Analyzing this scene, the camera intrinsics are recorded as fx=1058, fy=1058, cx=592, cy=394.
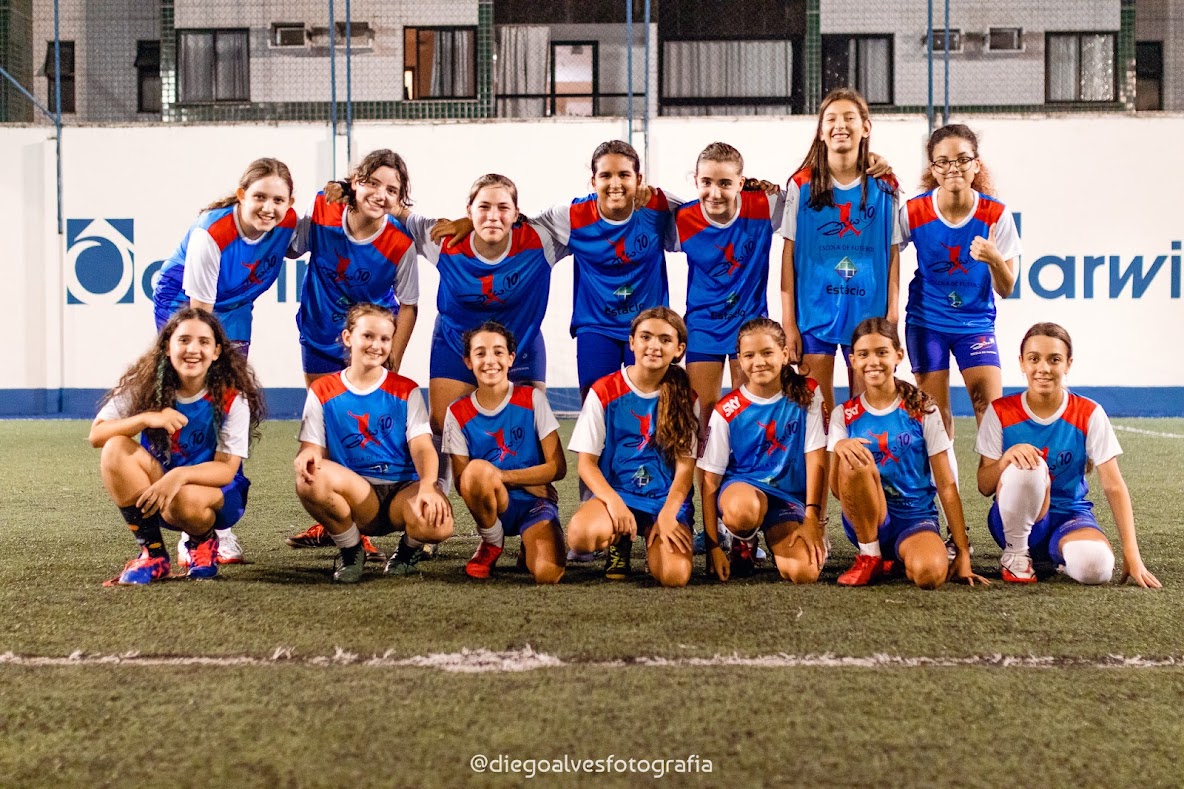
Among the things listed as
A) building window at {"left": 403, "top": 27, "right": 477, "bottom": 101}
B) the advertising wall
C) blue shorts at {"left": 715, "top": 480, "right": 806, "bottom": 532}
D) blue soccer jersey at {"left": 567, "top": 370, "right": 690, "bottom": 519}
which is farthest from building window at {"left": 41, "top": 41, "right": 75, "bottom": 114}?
blue shorts at {"left": 715, "top": 480, "right": 806, "bottom": 532}

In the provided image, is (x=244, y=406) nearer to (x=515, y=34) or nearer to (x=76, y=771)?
(x=76, y=771)

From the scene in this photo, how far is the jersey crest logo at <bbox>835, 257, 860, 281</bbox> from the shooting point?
10.8 ft

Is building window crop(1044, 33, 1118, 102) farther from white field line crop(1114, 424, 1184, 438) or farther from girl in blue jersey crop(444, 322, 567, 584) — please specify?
girl in blue jersey crop(444, 322, 567, 584)

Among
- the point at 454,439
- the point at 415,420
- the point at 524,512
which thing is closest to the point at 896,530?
the point at 524,512

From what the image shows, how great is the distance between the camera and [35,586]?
2725 millimetres

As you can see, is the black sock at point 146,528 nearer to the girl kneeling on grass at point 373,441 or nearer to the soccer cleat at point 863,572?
the girl kneeling on grass at point 373,441

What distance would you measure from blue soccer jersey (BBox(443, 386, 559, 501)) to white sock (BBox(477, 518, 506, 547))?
9cm

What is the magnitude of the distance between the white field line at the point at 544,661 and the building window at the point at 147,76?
12.8m

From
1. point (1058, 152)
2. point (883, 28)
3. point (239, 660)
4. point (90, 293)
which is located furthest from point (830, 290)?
point (883, 28)

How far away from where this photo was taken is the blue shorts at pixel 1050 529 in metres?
2.82

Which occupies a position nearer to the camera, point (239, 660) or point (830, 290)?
point (239, 660)

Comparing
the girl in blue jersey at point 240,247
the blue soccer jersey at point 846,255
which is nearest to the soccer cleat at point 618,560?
the blue soccer jersey at point 846,255

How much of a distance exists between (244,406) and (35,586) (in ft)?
2.28

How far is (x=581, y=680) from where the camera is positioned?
Answer: 1.89 meters
